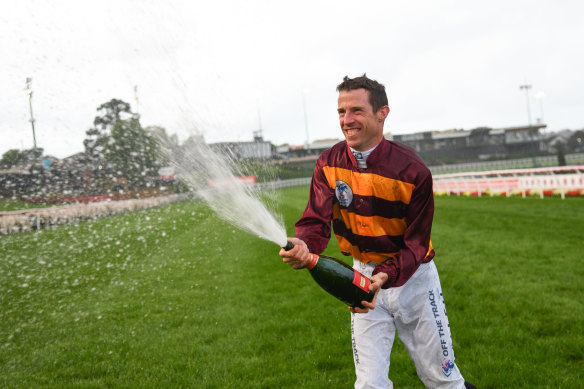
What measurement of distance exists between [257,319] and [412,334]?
11.3 ft

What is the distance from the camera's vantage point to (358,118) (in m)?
2.72

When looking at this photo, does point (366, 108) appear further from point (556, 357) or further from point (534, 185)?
point (534, 185)

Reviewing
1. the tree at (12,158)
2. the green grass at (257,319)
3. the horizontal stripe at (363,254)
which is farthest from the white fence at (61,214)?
the horizontal stripe at (363,254)

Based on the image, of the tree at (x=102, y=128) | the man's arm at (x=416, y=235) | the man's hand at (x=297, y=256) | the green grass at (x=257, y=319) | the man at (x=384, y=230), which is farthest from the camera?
the tree at (x=102, y=128)

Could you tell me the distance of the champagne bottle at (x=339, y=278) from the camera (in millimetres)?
2375

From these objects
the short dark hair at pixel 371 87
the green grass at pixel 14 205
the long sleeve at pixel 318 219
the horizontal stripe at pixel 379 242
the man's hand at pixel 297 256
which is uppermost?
the short dark hair at pixel 371 87

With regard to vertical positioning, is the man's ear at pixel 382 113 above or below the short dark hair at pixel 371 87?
below

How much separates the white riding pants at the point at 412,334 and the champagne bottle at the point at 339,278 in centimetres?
46

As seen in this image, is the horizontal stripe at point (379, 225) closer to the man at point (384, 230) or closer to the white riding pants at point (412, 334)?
the man at point (384, 230)

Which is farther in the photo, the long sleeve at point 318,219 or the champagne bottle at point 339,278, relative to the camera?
the long sleeve at point 318,219

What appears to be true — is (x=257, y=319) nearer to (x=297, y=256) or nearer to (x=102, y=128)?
(x=297, y=256)

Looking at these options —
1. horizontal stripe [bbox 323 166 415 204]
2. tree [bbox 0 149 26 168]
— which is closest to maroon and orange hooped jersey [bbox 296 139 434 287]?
horizontal stripe [bbox 323 166 415 204]

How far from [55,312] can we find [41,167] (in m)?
16.3

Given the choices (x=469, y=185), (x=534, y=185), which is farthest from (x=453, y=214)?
(x=469, y=185)
